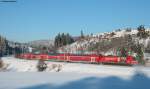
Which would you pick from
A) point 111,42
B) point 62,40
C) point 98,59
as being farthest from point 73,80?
point 62,40

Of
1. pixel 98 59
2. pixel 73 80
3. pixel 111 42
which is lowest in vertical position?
pixel 73 80

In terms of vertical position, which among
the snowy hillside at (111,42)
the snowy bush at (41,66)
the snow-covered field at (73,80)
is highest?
the snowy hillside at (111,42)

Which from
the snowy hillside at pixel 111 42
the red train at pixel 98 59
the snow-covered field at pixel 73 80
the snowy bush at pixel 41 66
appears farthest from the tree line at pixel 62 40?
the snow-covered field at pixel 73 80

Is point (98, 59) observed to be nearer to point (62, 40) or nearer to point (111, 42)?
point (111, 42)

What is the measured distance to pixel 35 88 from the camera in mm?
16500

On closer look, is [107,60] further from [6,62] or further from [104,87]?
[104,87]

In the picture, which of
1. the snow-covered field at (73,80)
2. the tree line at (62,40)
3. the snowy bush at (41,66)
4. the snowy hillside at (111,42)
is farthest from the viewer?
the tree line at (62,40)

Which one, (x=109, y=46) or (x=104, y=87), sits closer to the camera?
(x=104, y=87)

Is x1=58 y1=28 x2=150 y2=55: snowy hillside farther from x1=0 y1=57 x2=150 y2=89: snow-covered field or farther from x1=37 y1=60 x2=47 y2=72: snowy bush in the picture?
x1=0 y1=57 x2=150 y2=89: snow-covered field

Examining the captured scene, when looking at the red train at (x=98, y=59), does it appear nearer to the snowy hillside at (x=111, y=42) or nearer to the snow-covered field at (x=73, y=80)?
the snow-covered field at (x=73, y=80)

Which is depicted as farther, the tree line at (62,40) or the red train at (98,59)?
the tree line at (62,40)

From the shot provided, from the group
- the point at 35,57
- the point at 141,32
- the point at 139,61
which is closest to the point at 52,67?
the point at 139,61

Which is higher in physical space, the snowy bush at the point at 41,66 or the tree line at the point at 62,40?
the tree line at the point at 62,40

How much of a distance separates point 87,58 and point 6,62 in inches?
828
